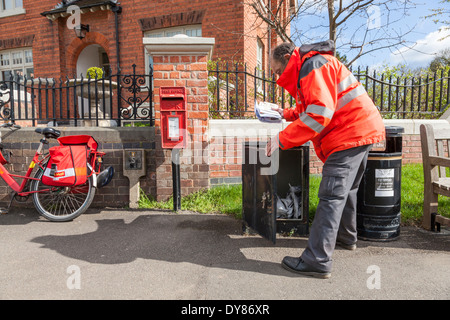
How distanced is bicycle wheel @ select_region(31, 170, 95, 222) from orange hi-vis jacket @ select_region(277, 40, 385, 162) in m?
2.89

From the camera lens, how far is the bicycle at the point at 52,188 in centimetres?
422

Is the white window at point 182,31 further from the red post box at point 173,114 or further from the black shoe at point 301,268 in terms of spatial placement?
the black shoe at point 301,268

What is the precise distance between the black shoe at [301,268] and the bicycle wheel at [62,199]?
2.78 metres

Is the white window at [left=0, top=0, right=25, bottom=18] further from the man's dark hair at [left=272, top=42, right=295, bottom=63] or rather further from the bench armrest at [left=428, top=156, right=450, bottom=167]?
the bench armrest at [left=428, top=156, right=450, bottom=167]

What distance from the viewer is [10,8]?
1259 centimetres

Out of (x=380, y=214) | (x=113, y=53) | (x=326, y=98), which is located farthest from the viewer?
(x=113, y=53)

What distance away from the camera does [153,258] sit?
3.01m

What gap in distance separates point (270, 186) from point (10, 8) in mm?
14503

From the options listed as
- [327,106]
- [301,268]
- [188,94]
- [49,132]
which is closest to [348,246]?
[301,268]

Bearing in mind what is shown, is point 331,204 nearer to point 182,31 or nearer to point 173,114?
point 173,114

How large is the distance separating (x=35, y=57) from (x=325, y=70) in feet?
41.1

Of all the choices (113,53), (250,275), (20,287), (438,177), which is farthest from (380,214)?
(113,53)

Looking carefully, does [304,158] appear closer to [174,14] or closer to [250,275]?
[250,275]

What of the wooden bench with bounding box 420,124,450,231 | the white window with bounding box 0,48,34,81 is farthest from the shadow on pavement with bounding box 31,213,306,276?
the white window with bounding box 0,48,34,81
